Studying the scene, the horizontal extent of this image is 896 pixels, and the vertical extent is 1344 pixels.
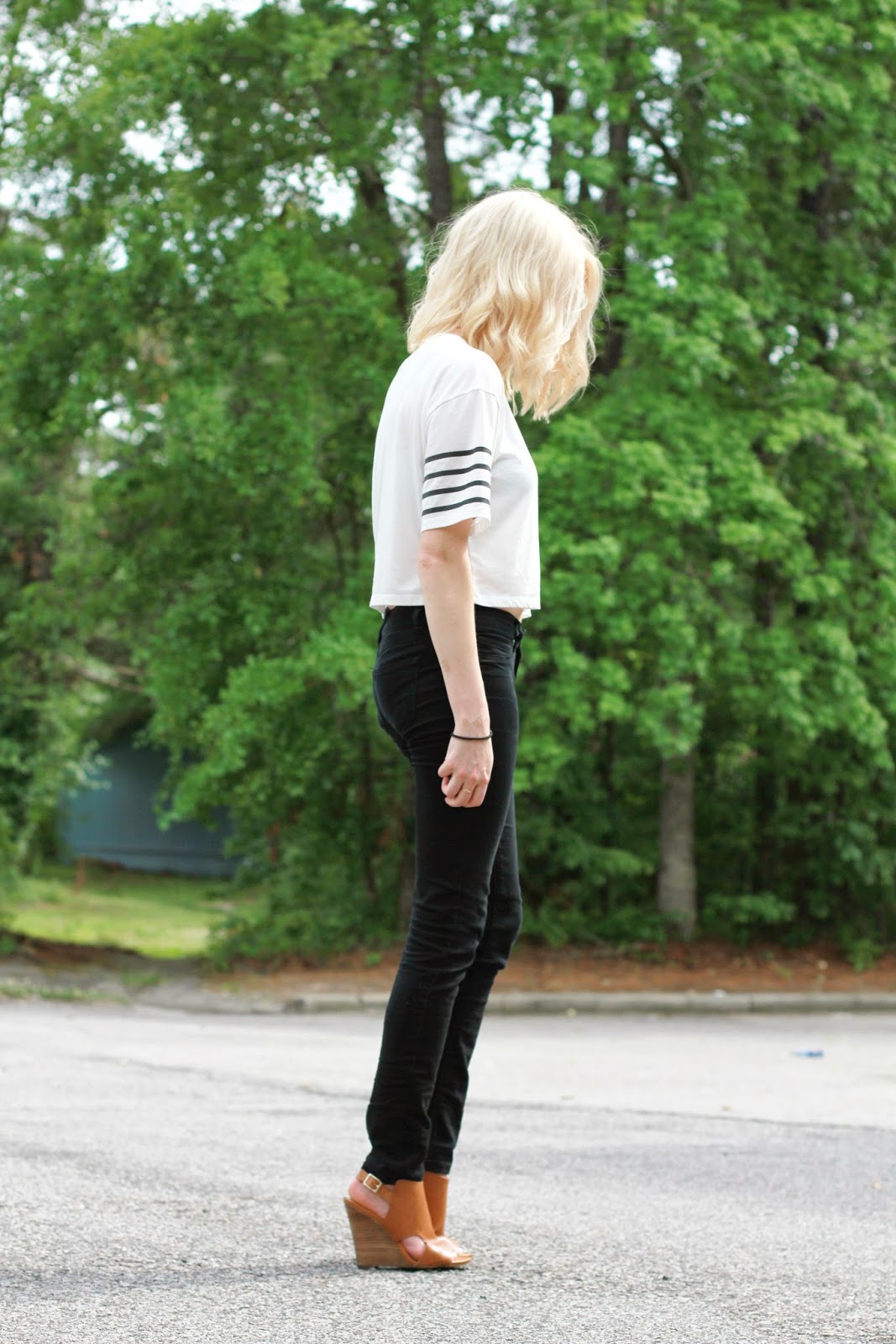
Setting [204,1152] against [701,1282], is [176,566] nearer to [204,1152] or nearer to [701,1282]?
[204,1152]

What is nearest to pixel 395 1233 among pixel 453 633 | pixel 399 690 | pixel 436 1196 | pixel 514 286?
pixel 436 1196

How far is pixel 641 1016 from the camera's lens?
12.9m

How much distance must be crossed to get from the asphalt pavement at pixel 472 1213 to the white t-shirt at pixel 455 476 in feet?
4.28

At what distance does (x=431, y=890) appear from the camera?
294 centimetres

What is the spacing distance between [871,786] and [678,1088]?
328 inches

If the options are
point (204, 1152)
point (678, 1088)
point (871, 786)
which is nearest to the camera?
point (204, 1152)

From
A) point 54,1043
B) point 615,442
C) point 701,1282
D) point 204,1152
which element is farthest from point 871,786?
point 701,1282

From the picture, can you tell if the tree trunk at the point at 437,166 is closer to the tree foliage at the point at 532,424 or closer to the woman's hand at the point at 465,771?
the tree foliage at the point at 532,424

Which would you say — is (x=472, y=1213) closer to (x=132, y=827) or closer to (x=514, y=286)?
(x=514, y=286)

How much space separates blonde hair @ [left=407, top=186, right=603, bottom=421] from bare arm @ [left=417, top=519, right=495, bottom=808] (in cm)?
41

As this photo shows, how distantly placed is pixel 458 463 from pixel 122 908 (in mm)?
24640

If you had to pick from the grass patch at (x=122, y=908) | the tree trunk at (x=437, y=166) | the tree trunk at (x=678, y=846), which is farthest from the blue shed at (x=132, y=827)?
the tree trunk at (x=437, y=166)

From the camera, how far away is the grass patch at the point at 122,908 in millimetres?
18781

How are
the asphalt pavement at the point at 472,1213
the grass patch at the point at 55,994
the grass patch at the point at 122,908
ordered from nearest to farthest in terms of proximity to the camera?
the asphalt pavement at the point at 472,1213
the grass patch at the point at 55,994
the grass patch at the point at 122,908
